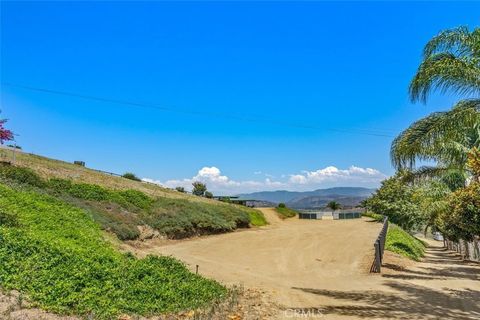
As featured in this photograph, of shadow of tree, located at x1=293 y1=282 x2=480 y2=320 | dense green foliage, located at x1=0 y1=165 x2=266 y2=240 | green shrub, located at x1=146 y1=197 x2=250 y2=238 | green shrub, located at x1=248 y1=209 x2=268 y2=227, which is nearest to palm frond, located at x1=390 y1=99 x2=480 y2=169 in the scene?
shadow of tree, located at x1=293 y1=282 x2=480 y2=320

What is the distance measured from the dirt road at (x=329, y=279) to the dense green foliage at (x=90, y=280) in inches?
91.3

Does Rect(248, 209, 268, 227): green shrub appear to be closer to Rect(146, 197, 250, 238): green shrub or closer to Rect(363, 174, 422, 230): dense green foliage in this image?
Rect(146, 197, 250, 238): green shrub

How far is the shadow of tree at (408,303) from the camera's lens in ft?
29.9

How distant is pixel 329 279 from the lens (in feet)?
46.4

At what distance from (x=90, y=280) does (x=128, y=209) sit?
1565 cm

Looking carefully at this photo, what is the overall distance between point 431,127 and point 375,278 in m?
6.27

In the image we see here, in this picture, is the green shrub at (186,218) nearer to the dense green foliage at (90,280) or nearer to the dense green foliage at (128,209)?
the dense green foliage at (128,209)

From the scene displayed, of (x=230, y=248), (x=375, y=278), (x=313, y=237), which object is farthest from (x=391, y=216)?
(x=375, y=278)

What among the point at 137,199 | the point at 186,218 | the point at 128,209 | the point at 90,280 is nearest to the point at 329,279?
the point at 90,280

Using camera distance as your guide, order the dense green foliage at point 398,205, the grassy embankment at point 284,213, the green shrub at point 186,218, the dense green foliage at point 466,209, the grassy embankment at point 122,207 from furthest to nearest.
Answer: the grassy embankment at point 284,213 < the dense green foliage at point 398,205 < the green shrub at point 186,218 < the grassy embankment at point 122,207 < the dense green foliage at point 466,209

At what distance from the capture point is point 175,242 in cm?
2253

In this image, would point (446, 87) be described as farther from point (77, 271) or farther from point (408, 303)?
point (77, 271)

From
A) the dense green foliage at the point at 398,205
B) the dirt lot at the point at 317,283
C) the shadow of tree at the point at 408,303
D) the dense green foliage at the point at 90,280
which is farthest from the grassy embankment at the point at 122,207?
the dense green foliage at the point at 398,205

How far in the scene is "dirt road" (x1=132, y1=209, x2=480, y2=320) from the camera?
9523 mm
